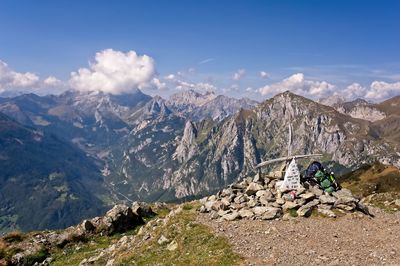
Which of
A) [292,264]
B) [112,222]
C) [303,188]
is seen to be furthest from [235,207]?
[112,222]

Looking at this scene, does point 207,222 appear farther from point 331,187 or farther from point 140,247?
point 331,187

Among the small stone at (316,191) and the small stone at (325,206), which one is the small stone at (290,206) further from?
the small stone at (316,191)

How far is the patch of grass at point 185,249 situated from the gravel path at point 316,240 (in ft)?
3.91

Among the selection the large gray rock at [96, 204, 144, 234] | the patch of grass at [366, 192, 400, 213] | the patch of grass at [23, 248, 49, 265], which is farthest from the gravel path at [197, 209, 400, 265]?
the patch of grass at [23, 248, 49, 265]

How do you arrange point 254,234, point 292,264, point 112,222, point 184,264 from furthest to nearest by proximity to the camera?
point 112,222 → point 254,234 → point 184,264 → point 292,264

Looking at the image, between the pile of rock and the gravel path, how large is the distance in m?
1.29

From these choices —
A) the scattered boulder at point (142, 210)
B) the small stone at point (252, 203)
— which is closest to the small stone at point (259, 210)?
the small stone at point (252, 203)

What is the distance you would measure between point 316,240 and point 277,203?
8.90 meters

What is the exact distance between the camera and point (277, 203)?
42344mm

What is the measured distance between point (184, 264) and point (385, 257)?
15399 millimetres

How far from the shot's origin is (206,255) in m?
32.3

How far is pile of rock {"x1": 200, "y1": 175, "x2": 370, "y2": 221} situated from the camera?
40.5m

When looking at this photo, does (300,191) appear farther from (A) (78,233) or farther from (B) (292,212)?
(A) (78,233)

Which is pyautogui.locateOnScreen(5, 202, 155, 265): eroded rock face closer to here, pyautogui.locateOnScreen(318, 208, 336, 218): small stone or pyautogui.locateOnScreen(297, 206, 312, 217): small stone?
pyautogui.locateOnScreen(297, 206, 312, 217): small stone
